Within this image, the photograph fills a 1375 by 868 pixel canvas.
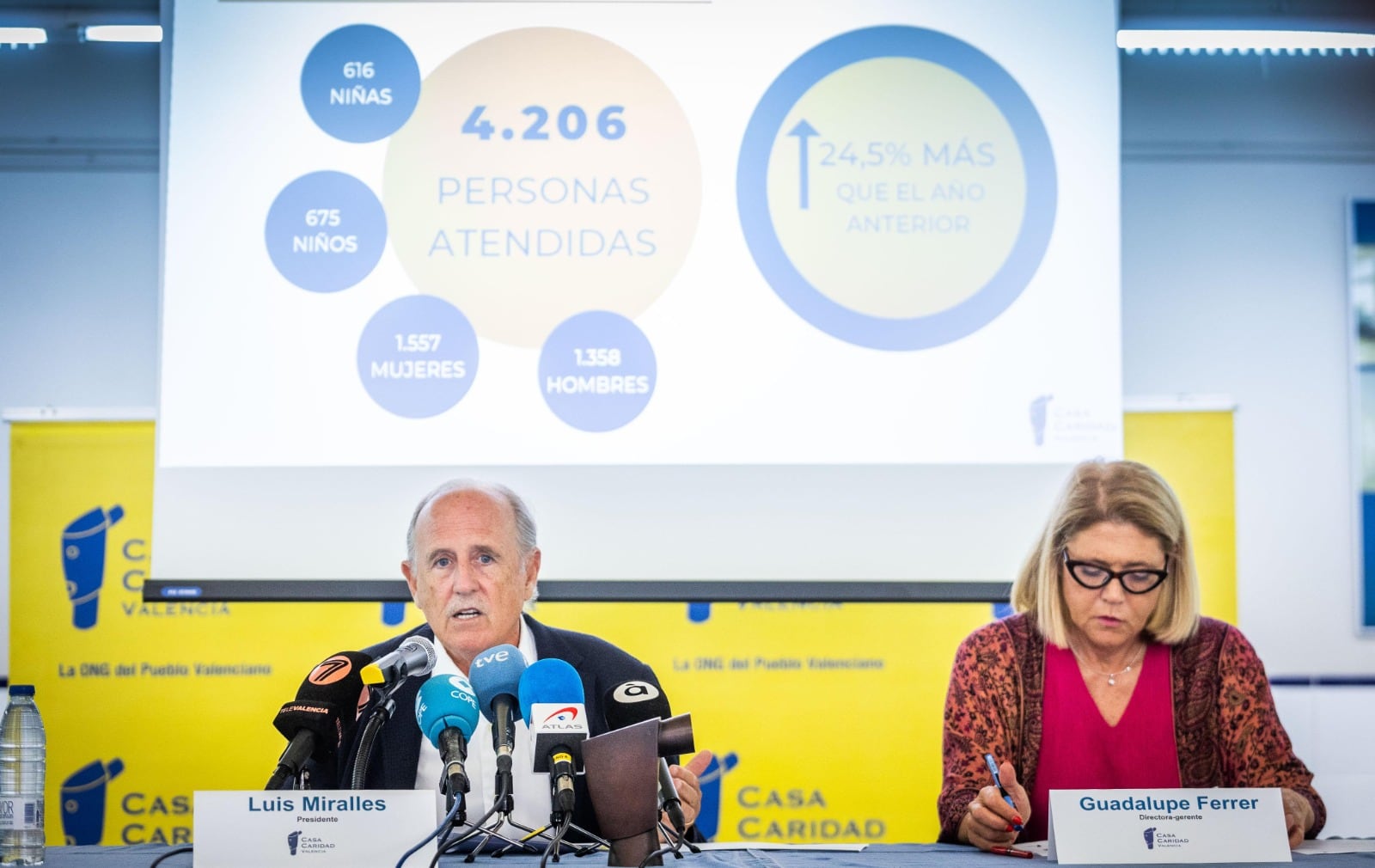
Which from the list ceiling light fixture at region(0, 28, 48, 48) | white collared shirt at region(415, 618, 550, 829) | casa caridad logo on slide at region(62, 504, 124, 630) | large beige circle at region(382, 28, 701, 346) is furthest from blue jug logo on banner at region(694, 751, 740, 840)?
ceiling light fixture at region(0, 28, 48, 48)

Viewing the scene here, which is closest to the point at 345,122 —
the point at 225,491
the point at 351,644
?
the point at 225,491

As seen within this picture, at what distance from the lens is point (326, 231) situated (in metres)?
2.95

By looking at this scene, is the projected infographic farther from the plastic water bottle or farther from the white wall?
the white wall

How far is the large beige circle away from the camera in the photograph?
2943 mm

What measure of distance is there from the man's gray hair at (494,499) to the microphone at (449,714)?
98 cm

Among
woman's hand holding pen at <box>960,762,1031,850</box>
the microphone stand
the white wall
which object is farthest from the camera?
the white wall

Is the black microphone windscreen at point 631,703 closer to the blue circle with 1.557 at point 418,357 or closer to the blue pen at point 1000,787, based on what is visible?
the blue pen at point 1000,787

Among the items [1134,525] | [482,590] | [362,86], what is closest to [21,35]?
[362,86]

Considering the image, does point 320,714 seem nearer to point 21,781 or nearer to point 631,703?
point 631,703

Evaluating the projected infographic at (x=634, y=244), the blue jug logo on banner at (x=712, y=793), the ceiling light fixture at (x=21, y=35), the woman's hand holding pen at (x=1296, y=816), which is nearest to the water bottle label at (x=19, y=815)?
the projected infographic at (x=634, y=244)

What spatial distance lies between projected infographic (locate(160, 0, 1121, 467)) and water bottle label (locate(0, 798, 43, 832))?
1.28 m

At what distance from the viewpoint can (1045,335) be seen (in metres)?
2.95

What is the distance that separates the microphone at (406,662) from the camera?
1785 mm

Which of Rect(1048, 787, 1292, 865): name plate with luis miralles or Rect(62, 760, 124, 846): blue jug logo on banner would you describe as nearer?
Rect(1048, 787, 1292, 865): name plate with luis miralles
